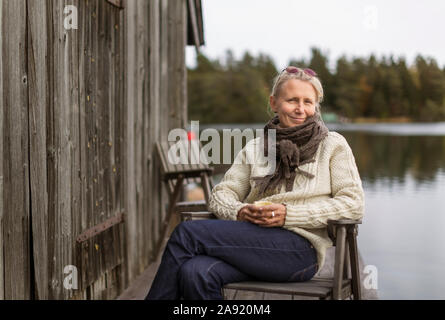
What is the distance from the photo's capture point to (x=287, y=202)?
297 centimetres

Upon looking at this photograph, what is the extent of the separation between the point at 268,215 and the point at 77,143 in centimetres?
133

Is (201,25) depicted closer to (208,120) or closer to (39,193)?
(39,193)

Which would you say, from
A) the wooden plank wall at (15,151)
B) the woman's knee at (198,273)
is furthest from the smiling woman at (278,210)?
the wooden plank wall at (15,151)

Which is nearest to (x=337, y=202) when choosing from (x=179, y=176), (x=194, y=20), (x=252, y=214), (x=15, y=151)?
(x=252, y=214)

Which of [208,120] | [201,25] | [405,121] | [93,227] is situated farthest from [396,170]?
[405,121]

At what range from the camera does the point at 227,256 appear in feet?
9.07

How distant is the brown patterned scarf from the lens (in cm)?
297

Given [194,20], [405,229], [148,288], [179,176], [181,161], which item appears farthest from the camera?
[405,229]

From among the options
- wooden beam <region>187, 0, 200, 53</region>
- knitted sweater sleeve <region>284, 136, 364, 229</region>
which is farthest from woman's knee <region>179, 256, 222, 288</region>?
wooden beam <region>187, 0, 200, 53</region>

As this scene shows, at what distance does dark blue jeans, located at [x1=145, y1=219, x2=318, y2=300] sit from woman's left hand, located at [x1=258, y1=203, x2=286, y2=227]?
26mm

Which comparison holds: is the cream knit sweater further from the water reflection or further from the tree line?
the tree line

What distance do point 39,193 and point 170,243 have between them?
73cm

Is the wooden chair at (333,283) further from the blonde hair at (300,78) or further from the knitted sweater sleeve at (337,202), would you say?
the blonde hair at (300,78)

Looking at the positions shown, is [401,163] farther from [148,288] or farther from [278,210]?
[278,210]
